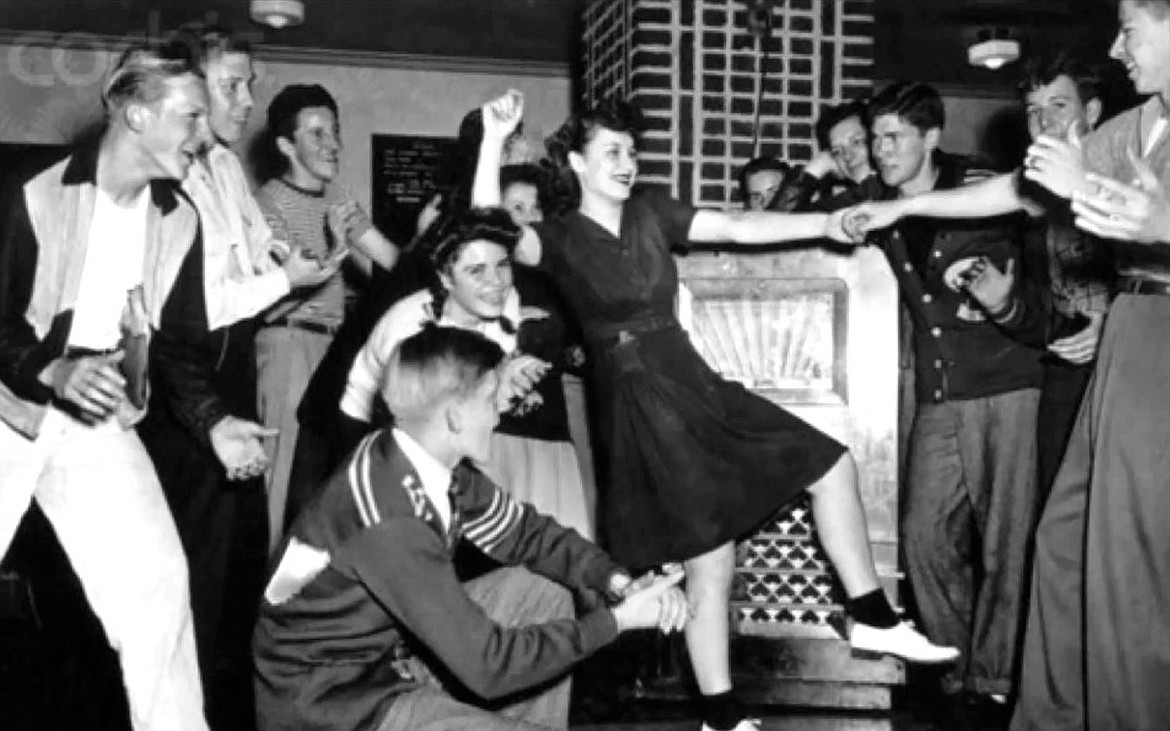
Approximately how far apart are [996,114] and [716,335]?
7.13m

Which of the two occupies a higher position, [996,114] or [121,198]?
[996,114]

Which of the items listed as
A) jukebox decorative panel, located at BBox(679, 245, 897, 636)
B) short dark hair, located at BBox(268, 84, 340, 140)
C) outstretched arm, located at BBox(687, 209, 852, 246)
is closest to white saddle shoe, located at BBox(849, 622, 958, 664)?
Result: jukebox decorative panel, located at BBox(679, 245, 897, 636)

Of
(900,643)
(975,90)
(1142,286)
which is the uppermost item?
(975,90)

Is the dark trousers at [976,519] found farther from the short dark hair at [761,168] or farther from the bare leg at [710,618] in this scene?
the short dark hair at [761,168]

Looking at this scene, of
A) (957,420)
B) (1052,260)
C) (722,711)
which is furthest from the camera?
(957,420)

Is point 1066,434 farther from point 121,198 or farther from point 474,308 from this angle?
point 121,198

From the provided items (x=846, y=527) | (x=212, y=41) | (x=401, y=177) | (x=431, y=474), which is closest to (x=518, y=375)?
(x=846, y=527)

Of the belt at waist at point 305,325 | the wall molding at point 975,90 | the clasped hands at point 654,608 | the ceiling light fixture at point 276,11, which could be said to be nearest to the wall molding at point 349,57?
the ceiling light fixture at point 276,11

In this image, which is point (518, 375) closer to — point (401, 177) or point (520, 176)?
point (520, 176)

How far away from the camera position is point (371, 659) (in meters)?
2.71

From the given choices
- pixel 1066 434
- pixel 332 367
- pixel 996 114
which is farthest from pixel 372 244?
pixel 996 114

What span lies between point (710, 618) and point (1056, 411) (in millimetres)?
1216

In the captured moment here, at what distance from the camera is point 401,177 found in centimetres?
1004

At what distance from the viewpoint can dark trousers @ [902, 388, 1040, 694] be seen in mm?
4344
